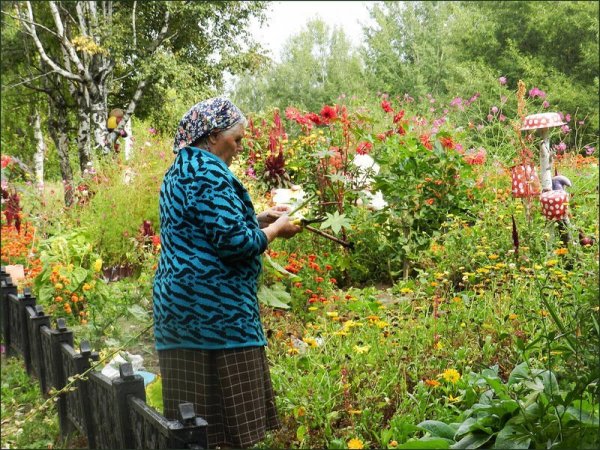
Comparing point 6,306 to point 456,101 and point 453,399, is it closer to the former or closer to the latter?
point 456,101

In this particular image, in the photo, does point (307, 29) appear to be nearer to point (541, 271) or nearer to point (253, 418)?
point (541, 271)

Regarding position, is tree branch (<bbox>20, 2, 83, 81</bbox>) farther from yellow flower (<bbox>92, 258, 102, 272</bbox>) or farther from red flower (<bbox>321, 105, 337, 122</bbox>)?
red flower (<bbox>321, 105, 337, 122</bbox>)

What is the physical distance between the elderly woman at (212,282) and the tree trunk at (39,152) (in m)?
5.23

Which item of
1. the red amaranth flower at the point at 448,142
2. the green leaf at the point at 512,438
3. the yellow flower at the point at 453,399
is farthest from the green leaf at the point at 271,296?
the red amaranth flower at the point at 448,142

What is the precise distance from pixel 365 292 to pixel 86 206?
305cm

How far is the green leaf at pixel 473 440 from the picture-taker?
2289 millimetres

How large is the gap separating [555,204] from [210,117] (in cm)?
247

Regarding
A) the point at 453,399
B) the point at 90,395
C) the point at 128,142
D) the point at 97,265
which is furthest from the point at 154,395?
the point at 128,142

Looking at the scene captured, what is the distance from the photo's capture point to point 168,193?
2242 mm

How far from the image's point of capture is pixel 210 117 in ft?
7.20

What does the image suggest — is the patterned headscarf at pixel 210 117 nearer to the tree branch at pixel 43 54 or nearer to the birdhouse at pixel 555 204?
the birdhouse at pixel 555 204

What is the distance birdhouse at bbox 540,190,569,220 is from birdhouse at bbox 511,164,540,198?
0.21 metres

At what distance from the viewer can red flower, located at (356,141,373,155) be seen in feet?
18.3

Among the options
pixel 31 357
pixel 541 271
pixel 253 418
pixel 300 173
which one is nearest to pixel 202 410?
pixel 253 418
